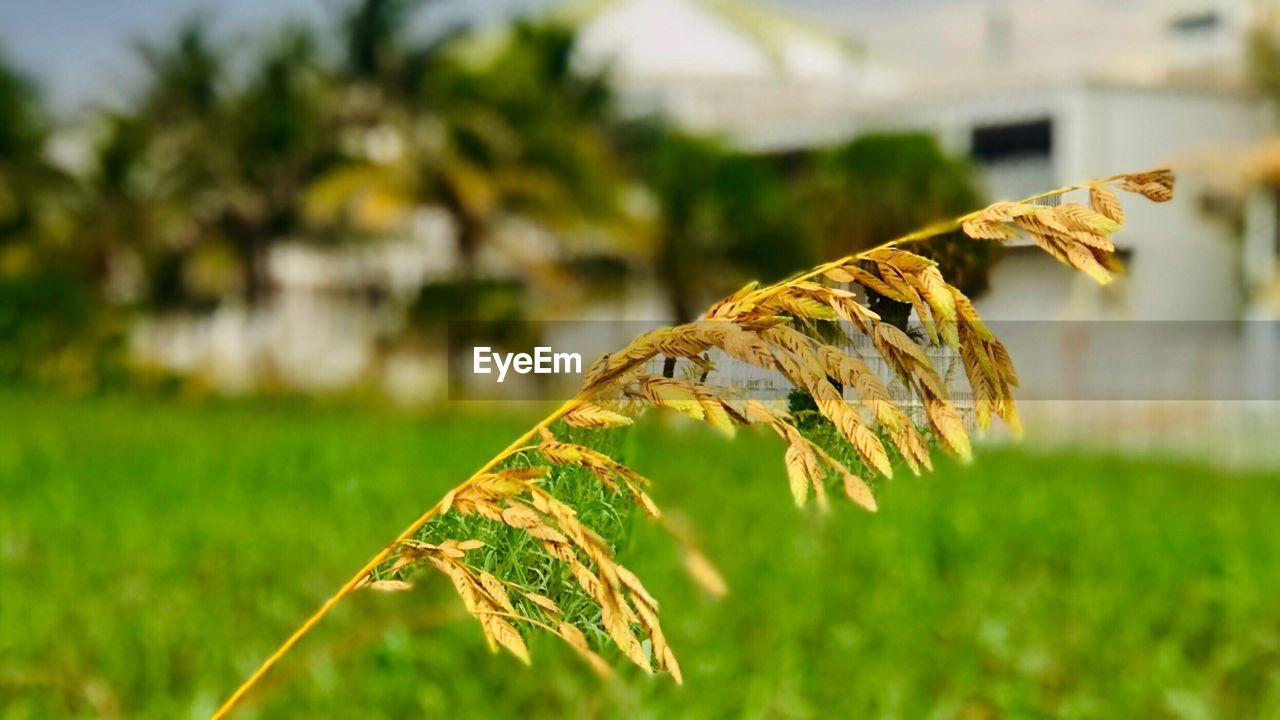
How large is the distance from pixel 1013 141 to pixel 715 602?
23.8 metres

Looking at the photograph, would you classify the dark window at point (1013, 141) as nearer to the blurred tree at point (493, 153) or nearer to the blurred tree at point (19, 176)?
the blurred tree at point (493, 153)

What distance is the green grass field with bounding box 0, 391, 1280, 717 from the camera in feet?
8.30

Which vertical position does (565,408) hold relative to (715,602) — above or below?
above

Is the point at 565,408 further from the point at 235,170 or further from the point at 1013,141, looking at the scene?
the point at 1013,141

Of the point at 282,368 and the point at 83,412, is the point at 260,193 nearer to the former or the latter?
the point at 282,368

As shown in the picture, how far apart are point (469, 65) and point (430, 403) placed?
11969 mm

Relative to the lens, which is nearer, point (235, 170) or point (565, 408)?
point (565, 408)

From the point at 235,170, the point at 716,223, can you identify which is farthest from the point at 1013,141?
the point at 235,170

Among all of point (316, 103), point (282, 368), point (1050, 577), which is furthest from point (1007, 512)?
point (316, 103)

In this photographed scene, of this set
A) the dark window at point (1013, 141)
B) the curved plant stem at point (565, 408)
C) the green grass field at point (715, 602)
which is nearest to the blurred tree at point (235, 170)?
the dark window at point (1013, 141)

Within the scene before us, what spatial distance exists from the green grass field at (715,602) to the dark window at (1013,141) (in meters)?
20.1

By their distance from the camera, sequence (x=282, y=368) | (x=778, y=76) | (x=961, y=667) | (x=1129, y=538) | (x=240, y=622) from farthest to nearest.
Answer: (x=778, y=76) < (x=282, y=368) < (x=1129, y=538) < (x=240, y=622) < (x=961, y=667)

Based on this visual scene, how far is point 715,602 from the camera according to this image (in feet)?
10.9

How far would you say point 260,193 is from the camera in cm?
2512
